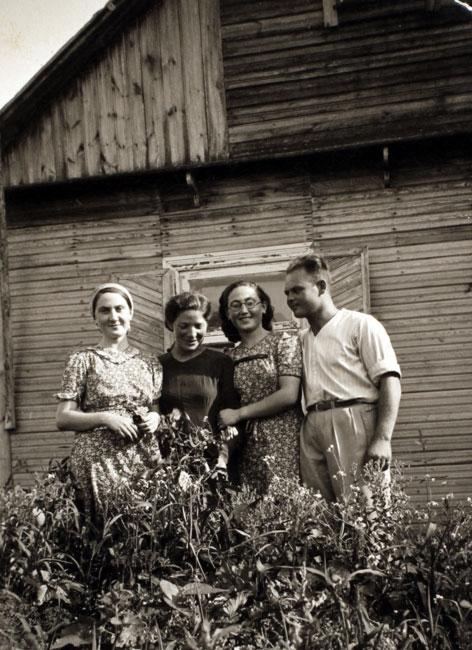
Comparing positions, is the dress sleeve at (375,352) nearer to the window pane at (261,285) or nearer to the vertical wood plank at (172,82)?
the window pane at (261,285)

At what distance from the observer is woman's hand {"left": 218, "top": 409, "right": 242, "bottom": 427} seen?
4.22 m

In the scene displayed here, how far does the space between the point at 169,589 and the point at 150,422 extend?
47.1 inches

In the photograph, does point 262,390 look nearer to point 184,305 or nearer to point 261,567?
point 184,305

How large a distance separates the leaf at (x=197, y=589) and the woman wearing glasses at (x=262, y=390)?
1.38 meters

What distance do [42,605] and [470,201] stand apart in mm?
6013

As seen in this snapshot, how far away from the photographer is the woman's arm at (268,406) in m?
4.24

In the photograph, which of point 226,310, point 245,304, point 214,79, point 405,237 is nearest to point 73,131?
point 214,79

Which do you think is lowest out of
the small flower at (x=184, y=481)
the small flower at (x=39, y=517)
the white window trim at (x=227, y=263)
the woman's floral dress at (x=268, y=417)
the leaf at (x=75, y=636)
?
the leaf at (x=75, y=636)

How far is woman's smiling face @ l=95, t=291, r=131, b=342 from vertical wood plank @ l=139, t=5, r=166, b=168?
4.27m

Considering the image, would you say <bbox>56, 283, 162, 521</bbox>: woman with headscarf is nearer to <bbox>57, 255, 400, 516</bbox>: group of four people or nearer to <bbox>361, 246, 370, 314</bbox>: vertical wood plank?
<bbox>57, 255, 400, 516</bbox>: group of four people

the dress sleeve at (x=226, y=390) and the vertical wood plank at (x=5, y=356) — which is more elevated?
the vertical wood plank at (x=5, y=356)

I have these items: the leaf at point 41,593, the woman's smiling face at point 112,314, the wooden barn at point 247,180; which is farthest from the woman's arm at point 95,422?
the wooden barn at point 247,180

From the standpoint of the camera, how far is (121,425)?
411 cm

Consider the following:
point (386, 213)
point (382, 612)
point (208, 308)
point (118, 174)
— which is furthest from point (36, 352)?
point (382, 612)
